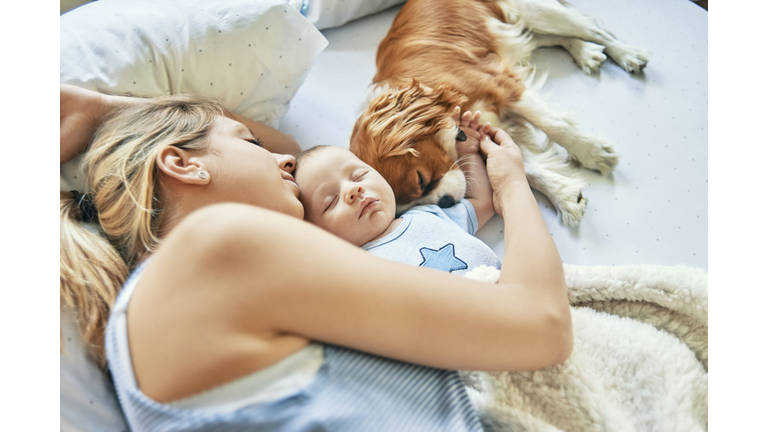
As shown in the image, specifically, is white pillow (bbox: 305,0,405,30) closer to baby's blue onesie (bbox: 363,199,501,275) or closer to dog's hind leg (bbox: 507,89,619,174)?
dog's hind leg (bbox: 507,89,619,174)

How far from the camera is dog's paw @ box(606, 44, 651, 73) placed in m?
1.72

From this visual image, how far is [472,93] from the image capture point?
1683mm

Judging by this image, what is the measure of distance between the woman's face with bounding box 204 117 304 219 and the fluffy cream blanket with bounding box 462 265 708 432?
18.8 inches

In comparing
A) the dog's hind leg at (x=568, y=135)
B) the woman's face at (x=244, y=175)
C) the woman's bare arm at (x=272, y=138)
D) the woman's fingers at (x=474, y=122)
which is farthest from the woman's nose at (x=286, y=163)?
the dog's hind leg at (x=568, y=135)

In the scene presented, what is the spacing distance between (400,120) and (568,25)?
3.05 feet

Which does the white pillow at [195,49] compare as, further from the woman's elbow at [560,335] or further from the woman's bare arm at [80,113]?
the woman's elbow at [560,335]

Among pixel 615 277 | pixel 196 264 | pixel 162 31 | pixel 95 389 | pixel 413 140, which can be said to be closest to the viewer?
pixel 196 264

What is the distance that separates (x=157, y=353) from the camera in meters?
0.65

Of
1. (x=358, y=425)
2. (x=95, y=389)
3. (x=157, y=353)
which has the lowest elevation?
(x=95, y=389)

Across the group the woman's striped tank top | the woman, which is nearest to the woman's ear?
the woman

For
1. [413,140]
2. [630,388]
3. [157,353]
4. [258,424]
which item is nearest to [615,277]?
[630,388]

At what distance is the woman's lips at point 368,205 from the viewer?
1206 mm

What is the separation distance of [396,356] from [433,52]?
1.38 m

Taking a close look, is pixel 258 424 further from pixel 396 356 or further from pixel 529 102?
pixel 529 102
